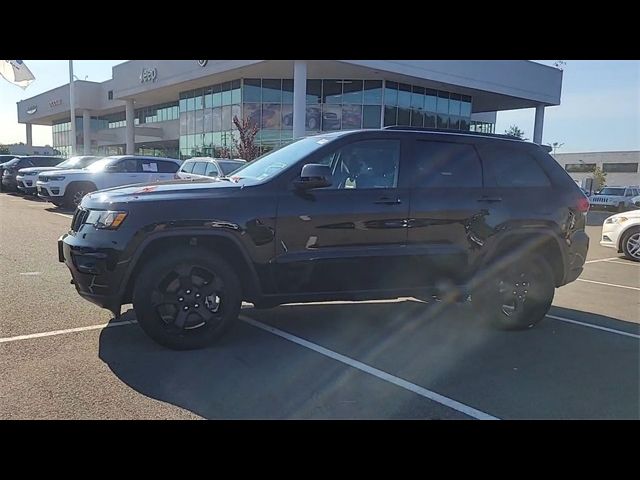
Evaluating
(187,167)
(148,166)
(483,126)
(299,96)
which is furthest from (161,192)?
(483,126)

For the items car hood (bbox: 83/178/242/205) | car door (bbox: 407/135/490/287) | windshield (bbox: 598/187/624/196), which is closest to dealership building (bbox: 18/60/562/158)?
windshield (bbox: 598/187/624/196)

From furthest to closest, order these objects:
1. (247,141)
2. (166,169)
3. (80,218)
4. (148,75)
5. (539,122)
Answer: (539,122) → (148,75) → (247,141) → (166,169) → (80,218)

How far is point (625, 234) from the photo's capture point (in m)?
10.8

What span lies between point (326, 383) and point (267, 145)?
25014mm

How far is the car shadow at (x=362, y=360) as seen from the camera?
358 centimetres

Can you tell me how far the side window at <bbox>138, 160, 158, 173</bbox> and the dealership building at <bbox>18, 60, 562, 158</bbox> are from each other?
8.63 metres

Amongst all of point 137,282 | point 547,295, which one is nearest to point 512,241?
point 547,295

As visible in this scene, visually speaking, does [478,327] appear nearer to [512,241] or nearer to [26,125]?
[512,241]

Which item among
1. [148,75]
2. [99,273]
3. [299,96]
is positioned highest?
[148,75]

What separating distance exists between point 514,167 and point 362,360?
276cm

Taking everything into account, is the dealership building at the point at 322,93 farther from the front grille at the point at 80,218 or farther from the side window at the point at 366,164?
the front grille at the point at 80,218

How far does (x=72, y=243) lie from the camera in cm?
434

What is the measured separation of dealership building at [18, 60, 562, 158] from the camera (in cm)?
2512

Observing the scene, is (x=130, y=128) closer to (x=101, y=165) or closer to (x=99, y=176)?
(x=101, y=165)
